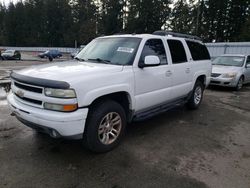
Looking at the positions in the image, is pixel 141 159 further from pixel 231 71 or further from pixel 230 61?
pixel 230 61

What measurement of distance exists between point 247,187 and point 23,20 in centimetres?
8947

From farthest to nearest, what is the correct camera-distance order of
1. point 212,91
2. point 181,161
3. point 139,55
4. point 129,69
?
point 212,91 → point 139,55 → point 129,69 → point 181,161

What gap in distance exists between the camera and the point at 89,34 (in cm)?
6034

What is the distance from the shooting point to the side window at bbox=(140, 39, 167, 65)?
432 cm

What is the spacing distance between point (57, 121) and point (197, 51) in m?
4.55

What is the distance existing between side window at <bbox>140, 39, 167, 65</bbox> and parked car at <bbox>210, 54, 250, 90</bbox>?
18.7ft

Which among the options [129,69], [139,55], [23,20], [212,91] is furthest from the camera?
[23,20]

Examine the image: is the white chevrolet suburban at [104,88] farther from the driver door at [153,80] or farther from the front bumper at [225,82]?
the front bumper at [225,82]

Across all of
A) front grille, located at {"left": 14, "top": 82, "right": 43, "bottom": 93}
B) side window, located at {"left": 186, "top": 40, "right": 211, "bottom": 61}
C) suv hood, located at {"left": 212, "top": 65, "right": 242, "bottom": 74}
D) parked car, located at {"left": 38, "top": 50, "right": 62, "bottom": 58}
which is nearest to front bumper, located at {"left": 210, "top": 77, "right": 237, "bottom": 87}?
suv hood, located at {"left": 212, "top": 65, "right": 242, "bottom": 74}

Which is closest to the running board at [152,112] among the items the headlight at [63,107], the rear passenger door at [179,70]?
the rear passenger door at [179,70]

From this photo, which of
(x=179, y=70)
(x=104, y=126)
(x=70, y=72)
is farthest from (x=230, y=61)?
(x=70, y=72)

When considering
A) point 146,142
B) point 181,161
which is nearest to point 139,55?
point 146,142

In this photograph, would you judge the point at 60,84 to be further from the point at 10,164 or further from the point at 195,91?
the point at 195,91

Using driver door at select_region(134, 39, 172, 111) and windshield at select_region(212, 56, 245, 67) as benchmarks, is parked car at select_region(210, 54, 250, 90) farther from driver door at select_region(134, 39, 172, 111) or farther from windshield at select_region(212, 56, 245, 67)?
driver door at select_region(134, 39, 172, 111)
